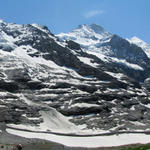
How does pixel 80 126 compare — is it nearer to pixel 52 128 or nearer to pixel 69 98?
pixel 52 128

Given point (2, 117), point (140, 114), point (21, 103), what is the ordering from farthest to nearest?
point (140, 114), point (21, 103), point (2, 117)

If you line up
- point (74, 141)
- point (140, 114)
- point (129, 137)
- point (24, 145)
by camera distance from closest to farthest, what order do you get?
1. point (24, 145)
2. point (74, 141)
3. point (129, 137)
4. point (140, 114)

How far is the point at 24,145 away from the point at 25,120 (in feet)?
150

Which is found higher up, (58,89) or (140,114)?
(58,89)

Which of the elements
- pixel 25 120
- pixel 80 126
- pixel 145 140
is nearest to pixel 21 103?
pixel 25 120

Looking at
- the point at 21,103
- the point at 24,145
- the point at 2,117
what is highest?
the point at 21,103

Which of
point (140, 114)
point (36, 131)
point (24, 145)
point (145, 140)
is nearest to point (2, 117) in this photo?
point (36, 131)

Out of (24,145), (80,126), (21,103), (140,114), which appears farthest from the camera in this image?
(140,114)

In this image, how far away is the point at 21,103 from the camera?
16625cm

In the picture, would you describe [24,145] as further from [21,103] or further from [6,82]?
[6,82]

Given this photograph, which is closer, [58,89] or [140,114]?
[140,114]

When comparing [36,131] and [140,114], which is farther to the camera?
[140,114]

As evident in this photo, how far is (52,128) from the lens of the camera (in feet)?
472

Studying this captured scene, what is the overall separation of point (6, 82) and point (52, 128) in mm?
55934
